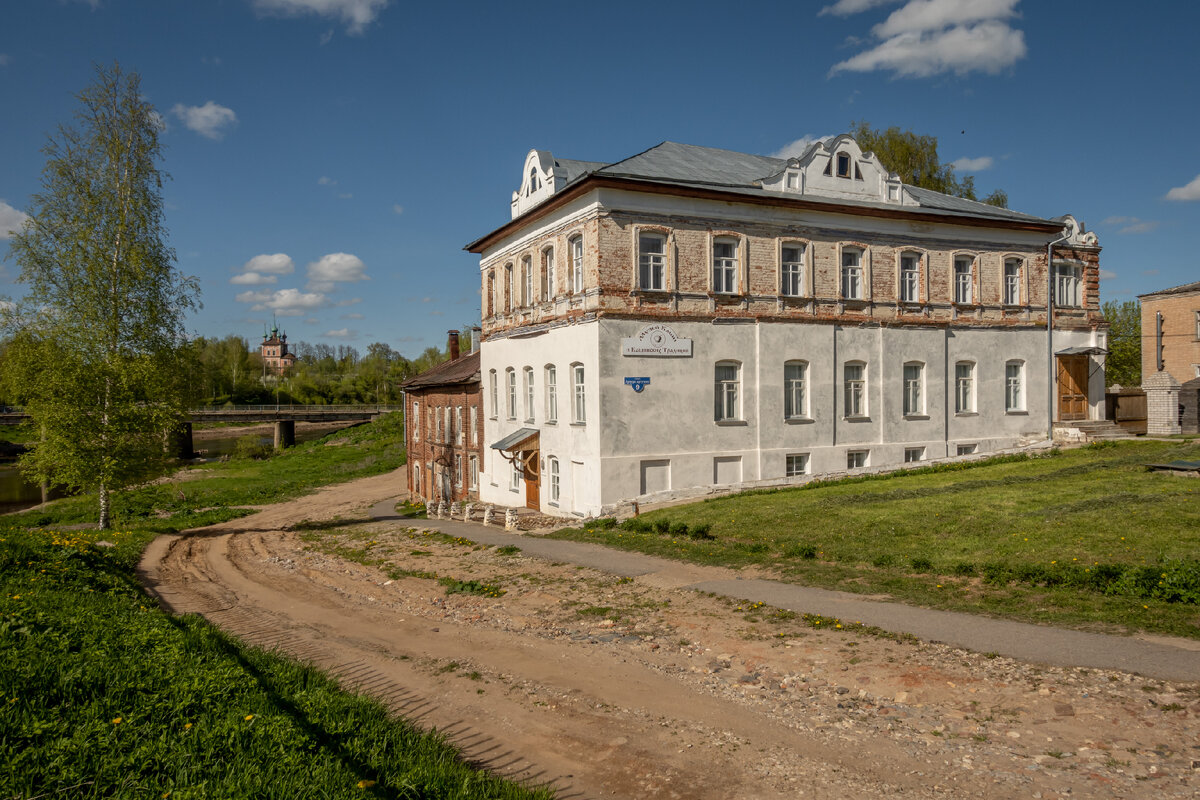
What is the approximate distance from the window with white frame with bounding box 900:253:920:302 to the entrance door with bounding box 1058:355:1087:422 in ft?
23.8

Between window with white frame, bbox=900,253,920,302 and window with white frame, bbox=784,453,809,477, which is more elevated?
window with white frame, bbox=900,253,920,302

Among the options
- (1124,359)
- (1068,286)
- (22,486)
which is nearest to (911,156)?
(1068,286)

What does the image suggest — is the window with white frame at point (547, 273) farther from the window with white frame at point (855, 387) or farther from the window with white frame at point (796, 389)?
the window with white frame at point (855, 387)

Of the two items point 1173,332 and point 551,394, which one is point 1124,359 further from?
point 551,394

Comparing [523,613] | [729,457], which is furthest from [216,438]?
[523,613]

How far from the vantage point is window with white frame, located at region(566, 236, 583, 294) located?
2352cm

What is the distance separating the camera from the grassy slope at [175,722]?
498 cm

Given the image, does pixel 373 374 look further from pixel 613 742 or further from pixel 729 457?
pixel 613 742

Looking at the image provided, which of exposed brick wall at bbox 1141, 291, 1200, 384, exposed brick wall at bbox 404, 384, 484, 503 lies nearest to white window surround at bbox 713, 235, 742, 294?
exposed brick wall at bbox 404, 384, 484, 503

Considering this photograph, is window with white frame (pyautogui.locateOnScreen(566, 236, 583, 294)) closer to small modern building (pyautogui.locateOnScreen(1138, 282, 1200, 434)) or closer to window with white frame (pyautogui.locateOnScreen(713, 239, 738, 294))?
window with white frame (pyautogui.locateOnScreen(713, 239, 738, 294))

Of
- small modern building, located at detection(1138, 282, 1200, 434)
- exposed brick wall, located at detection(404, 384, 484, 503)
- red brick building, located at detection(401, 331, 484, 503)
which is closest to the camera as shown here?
exposed brick wall, located at detection(404, 384, 484, 503)

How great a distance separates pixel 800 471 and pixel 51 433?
23.1 metres

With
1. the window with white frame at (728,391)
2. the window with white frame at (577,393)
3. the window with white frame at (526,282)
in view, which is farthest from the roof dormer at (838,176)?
the window with white frame at (526,282)

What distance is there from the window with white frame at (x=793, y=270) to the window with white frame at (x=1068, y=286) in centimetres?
1214
